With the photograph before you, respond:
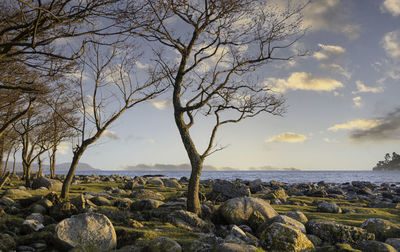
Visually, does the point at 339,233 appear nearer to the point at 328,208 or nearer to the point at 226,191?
the point at 328,208

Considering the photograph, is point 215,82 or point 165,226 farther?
point 215,82

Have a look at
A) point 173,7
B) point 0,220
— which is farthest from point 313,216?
point 0,220

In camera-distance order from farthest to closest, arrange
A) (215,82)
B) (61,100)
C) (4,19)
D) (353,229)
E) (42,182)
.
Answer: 1. (61,100)
2. (42,182)
3. (215,82)
4. (353,229)
5. (4,19)

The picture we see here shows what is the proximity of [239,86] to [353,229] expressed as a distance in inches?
263

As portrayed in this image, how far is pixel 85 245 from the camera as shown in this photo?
6.39 m

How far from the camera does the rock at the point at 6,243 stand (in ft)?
20.1

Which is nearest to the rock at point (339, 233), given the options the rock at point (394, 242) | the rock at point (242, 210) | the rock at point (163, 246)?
the rock at point (394, 242)

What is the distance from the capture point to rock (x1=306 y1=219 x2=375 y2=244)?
8227 millimetres

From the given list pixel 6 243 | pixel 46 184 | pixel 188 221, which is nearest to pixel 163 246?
pixel 188 221

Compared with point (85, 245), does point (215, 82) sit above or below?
above

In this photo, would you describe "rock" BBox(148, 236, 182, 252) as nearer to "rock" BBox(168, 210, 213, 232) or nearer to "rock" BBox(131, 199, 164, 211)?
"rock" BBox(168, 210, 213, 232)

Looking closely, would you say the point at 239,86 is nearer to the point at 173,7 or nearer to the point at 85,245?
the point at 173,7

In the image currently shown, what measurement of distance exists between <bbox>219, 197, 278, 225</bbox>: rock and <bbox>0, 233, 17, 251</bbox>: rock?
653 centimetres

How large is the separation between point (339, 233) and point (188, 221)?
4643mm
